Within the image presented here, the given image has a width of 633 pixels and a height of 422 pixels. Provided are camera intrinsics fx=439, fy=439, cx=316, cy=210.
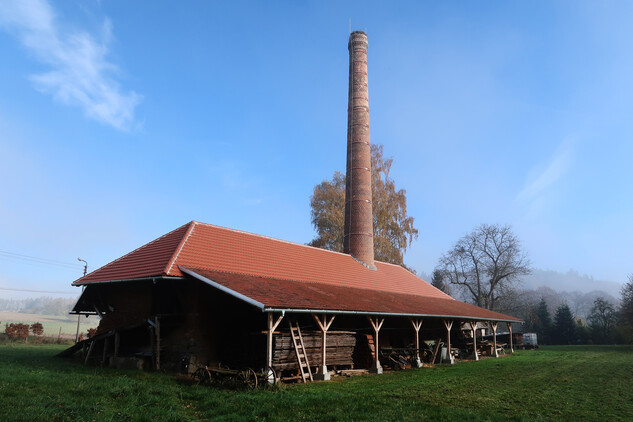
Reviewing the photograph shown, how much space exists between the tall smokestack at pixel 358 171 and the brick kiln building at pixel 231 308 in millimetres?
5301

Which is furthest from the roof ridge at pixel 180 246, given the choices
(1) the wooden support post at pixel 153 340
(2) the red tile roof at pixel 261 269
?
(1) the wooden support post at pixel 153 340

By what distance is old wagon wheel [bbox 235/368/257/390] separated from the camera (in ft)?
36.3

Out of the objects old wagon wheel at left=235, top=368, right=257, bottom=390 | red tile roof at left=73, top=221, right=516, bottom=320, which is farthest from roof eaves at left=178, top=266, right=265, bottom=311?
old wagon wheel at left=235, top=368, right=257, bottom=390

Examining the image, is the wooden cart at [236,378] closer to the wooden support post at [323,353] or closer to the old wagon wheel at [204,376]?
the old wagon wheel at [204,376]

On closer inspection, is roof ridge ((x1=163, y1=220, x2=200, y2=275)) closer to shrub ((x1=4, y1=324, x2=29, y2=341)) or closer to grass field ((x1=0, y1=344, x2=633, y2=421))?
grass field ((x1=0, y1=344, x2=633, y2=421))

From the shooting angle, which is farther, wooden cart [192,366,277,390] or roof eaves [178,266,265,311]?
roof eaves [178,266,265,311]

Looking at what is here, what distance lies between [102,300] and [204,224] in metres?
4.84

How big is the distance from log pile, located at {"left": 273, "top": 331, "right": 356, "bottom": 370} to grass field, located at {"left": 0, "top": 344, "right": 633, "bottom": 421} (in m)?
1.10

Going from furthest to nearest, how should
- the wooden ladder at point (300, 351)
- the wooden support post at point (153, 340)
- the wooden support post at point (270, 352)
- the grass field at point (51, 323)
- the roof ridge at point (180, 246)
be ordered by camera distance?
the grass field at point (51, 323)
the wooden support post at point (153, 340)
the roof ridge at point (180, 246)
the wooden ladder at point (300, 351)
the wooden support post at point (270, 352)

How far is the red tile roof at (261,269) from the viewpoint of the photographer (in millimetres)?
14047

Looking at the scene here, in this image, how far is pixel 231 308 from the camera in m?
15.0

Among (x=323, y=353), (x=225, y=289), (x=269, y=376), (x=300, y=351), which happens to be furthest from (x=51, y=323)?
(x=269, y=376)

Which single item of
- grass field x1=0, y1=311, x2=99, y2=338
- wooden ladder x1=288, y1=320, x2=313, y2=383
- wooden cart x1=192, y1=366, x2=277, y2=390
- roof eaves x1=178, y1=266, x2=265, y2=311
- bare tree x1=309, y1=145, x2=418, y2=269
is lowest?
grass field x1=0, y1=311, x2=99, y2=338

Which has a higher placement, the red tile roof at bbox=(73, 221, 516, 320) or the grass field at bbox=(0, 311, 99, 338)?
the red tile roof at bbox=(73, 221, 516, 320)
